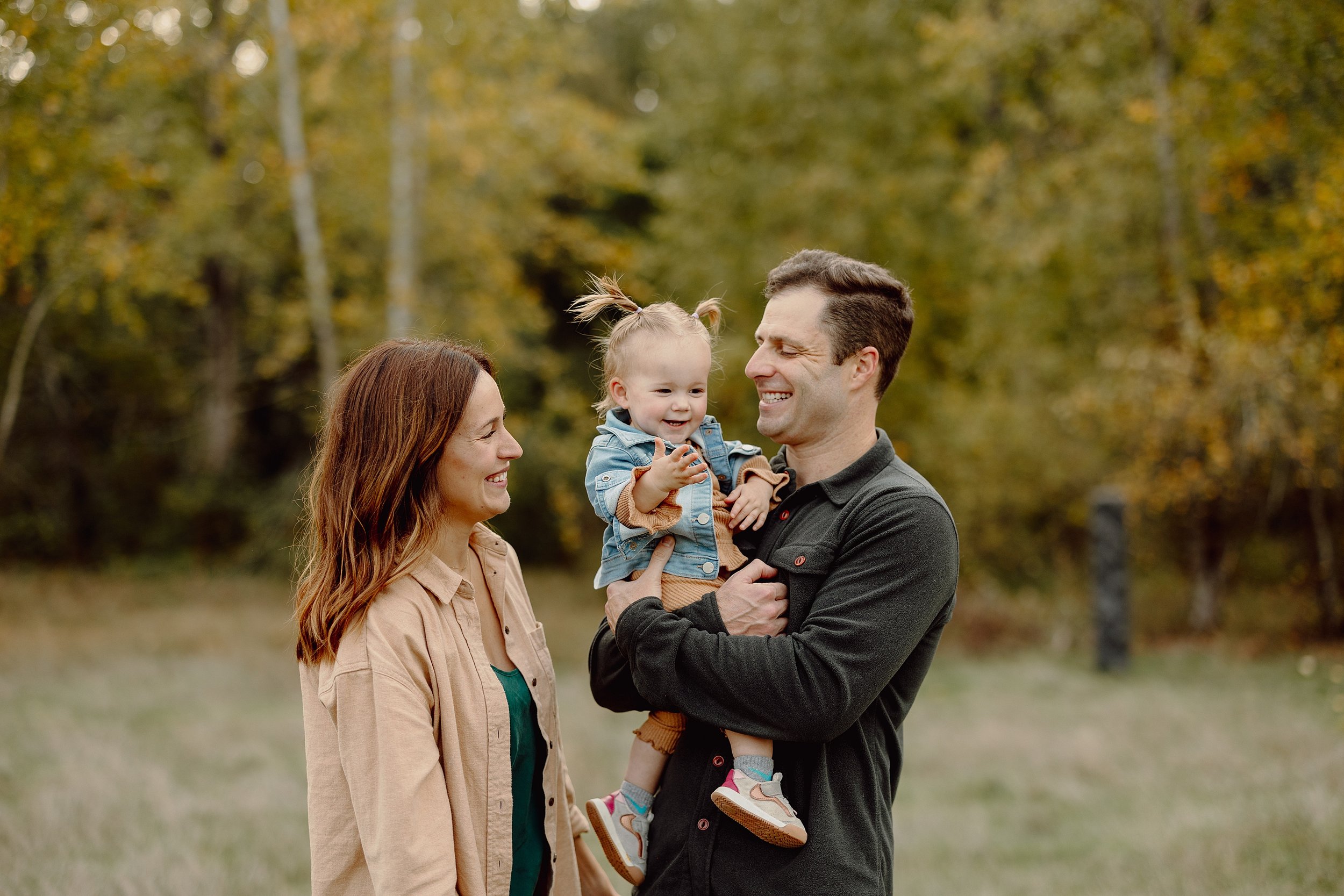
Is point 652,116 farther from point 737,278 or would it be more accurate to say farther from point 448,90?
point 448,90

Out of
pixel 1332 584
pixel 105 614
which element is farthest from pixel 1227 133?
pixel 105 614

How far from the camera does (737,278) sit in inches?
591

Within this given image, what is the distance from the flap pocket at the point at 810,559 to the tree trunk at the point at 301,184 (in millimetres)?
9612

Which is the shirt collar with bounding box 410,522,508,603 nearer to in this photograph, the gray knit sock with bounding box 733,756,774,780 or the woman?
the woman

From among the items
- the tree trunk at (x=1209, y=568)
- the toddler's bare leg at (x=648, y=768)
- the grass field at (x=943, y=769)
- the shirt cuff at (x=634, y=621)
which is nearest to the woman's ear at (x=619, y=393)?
the shirt cuff at (x=634, y=621)

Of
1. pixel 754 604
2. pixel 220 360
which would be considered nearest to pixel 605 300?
pixel 754 604

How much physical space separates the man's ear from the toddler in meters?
0.29

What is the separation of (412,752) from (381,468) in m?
0.59

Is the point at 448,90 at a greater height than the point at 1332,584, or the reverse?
the point at 448,90

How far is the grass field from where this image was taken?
17.9 feet

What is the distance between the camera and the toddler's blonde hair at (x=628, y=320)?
8.95 ft

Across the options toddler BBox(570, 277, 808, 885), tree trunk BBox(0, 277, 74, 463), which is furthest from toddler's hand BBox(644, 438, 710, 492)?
tree trunk BBox(0, 277, 74, 463)

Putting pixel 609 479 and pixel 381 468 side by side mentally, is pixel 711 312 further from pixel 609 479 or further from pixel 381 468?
pixel 381 468

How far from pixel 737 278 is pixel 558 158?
10.2ft
